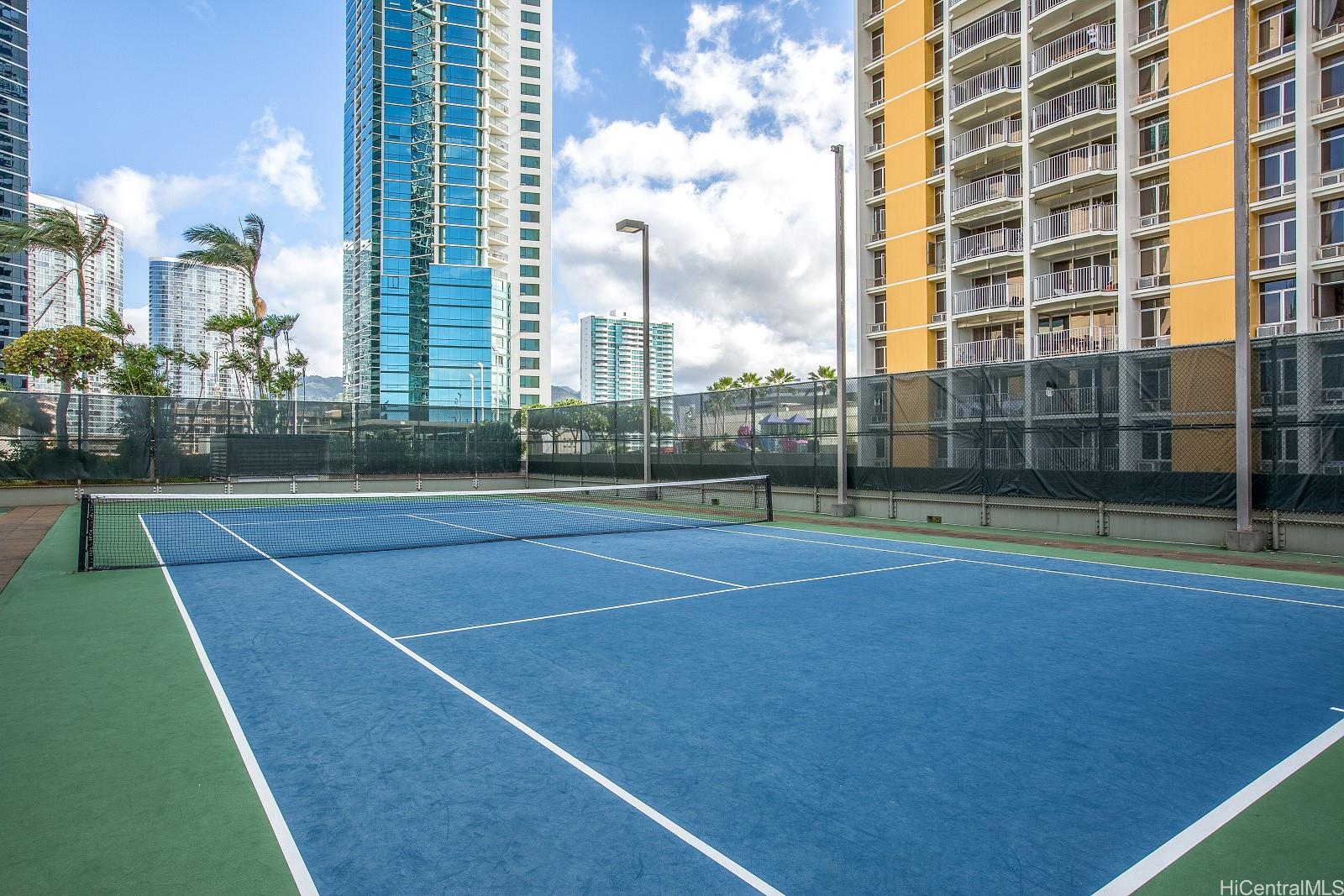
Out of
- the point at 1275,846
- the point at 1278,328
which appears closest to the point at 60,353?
the point at 1275,846

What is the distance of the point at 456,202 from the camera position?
91.0 m

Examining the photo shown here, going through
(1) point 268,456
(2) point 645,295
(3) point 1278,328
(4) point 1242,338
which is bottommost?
(1) point 268,456

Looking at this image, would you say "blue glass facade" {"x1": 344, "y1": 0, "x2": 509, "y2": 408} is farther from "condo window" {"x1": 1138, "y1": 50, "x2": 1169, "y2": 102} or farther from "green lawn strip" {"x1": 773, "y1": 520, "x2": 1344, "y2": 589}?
"green lawn strip" {"x1": 773, "y1": 520, "x2": 1344, "y2": 589}

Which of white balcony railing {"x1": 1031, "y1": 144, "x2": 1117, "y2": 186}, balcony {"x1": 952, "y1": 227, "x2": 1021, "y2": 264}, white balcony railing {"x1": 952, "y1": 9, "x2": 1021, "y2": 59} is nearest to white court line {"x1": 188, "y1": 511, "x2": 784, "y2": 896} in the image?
white balcony railing {"x1": 1031, "y1": 144, "x2": 1117, "y2": 186}

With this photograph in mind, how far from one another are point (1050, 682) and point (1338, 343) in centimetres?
922

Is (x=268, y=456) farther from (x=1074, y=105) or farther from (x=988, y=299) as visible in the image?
(x=1074, y=105)

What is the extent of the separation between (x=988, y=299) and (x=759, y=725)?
3219cm

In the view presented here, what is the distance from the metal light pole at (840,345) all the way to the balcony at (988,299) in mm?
17442

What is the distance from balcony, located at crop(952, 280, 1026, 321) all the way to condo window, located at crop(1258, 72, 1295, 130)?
923cm

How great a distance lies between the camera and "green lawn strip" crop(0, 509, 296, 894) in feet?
10.0

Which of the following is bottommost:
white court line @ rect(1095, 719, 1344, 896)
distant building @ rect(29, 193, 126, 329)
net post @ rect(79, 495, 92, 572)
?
white court line @ rect(1095, 719, 1344, 896)

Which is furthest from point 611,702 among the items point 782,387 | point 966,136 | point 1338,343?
point 966,136

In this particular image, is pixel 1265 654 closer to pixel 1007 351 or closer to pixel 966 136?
pixel 1007 351

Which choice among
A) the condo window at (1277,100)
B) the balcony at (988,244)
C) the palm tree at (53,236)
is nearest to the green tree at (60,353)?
the palm tree at (53,236)
